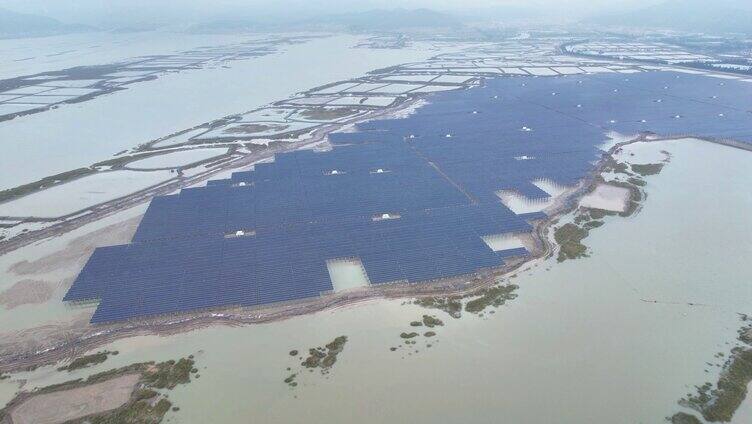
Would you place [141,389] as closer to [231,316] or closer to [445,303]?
[231,316]

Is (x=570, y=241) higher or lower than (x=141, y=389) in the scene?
higher

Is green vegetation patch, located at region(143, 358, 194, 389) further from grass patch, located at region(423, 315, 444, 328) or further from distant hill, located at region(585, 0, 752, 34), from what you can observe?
distant hill, located at region(585, 0, 752, 34)

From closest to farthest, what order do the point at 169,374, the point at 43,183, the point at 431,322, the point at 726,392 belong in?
the point at 726,392 → the point at 169,374 → the point at 431,322 → the point at 43,183

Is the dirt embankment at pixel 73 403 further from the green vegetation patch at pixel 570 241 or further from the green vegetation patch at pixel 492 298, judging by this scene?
the green vegetation patch at pixel 570 241

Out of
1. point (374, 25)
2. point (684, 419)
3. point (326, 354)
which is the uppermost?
point (374, 25)

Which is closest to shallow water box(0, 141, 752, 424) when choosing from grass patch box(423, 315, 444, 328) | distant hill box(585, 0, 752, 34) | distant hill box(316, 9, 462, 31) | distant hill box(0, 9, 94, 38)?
grass patch box(423, 315, 444, 328)

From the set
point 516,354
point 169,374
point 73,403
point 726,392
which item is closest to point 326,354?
point 169,374

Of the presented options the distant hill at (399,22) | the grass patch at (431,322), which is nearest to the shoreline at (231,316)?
the grass patch at (431,322)

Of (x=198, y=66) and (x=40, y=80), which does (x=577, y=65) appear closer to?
(x=198, y=66)
